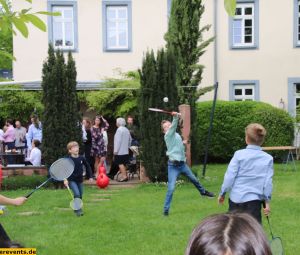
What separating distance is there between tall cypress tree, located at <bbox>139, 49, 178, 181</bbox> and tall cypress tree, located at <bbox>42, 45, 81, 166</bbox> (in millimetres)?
1836

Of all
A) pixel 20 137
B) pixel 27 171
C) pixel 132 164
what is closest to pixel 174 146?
pixel 132 164

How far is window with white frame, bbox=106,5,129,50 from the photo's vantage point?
2277 cm

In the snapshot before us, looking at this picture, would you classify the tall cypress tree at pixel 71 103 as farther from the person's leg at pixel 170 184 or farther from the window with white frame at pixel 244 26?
the window with white frame at pixel 244 26

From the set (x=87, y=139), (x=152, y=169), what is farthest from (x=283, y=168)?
(x=87, y=139)

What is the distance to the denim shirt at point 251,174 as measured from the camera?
630 cm

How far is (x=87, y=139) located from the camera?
1562 cm

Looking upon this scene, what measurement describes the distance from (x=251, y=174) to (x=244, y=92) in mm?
16861

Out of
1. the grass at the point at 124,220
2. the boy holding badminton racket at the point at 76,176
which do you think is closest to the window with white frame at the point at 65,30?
the grass at the point at 124,220

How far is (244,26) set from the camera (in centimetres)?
2288

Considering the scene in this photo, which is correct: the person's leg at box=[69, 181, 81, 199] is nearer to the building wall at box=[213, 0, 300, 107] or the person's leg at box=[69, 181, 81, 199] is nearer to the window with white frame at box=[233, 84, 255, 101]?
the building wall at box=[213, 0, 300, 107]

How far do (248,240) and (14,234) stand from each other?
7570 mm

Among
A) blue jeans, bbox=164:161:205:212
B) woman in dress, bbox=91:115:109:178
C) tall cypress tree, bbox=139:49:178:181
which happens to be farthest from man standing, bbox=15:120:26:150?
blue jeans, bbox=164:161:205:212

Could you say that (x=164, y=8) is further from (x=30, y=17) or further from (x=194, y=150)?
(x=30, y=17)

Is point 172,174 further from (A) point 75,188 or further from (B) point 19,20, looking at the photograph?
(B) point 19,20
